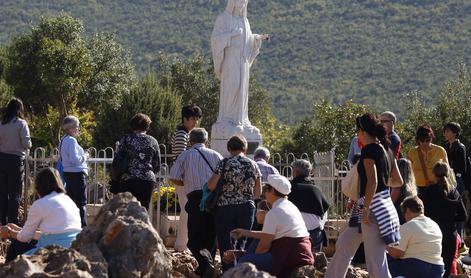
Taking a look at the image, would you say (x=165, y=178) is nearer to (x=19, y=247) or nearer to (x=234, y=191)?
(x=234, y=191)

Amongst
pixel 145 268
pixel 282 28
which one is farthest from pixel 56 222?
pixel 282 28

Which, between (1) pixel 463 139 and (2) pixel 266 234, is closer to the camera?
(2) pixel 266 234

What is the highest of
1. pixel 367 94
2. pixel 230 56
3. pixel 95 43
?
pixel 230 56

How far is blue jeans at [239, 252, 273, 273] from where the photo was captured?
29.1ft

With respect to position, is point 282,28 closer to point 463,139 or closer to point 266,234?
point 463,139

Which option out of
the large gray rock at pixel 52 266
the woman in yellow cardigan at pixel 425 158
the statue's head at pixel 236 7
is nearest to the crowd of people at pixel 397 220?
the woman in yellow cardigan at pixel 425 158

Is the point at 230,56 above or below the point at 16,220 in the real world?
above

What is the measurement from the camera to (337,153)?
3244cm

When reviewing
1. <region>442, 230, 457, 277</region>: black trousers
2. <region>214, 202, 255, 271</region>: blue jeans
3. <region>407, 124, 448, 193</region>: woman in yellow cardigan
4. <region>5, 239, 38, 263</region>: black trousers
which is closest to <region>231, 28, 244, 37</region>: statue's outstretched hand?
<region>407, 124, 448, 193</region>: woman in yellow cardigan

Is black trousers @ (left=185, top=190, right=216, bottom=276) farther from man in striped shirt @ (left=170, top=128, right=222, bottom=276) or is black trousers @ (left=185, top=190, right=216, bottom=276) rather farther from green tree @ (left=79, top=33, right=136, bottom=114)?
green tree @ (left=79, top=33, right=136, bottom=114)

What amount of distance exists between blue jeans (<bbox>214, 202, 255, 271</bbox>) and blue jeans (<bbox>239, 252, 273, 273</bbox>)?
3.83ft

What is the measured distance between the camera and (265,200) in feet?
35.3

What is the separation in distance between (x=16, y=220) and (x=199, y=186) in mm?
2691

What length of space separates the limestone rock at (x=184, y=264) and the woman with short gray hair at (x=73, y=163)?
1219mm
